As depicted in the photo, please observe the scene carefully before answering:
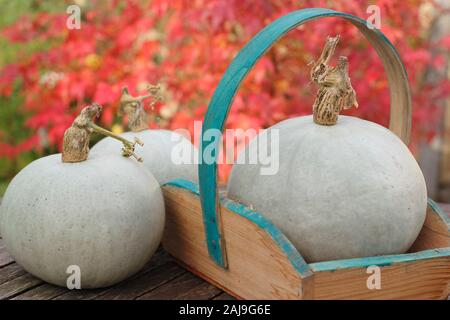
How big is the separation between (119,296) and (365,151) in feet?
2.29

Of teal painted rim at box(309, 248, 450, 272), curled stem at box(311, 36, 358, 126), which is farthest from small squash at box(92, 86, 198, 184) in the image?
teal painted rim at box(309, 248, 450, 272)

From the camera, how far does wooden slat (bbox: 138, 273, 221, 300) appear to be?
4.61 feet

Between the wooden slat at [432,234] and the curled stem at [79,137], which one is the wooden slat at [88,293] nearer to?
the curled stem at [79,137]

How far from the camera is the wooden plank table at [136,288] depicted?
1.42 metres

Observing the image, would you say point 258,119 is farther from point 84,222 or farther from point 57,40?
point 57,40

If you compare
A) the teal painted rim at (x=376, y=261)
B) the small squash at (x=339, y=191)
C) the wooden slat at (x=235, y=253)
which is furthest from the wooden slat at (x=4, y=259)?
the teal painted rim at (x=376, y=261)

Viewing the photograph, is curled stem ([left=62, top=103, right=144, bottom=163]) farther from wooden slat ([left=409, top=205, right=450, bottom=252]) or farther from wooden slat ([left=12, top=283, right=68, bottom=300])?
wooden slat ([left=409, top=205, right=450, bottom=252])

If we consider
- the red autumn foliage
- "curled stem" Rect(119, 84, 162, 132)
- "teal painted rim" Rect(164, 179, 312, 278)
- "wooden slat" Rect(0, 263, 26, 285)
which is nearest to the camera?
"teal painted rim" Rect(164, 179, 312, 278)

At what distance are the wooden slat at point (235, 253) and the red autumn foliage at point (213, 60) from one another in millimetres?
1240

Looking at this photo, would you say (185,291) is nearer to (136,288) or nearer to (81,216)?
(136,288)

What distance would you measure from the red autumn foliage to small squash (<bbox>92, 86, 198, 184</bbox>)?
37.1 inches

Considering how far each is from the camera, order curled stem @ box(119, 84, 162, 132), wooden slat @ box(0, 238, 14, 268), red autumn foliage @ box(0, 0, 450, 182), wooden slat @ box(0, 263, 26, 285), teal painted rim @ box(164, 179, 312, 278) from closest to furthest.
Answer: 1. teal painted rim @ box(164, 179, 312, 278)
2. wooden slat @ box(0, 263, 26, 285)
3. wooden slat @ box(0, 238, 14, 268)
4. curled stem @ box(119, 84, 162, 132)
5. red autumn foliage @ box(0, 0, 450, 182)

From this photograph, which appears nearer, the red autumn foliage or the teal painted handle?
the teal painted handle

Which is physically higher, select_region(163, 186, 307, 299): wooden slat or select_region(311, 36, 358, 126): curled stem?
select_region(311, 36, 358, 126): curled stem
